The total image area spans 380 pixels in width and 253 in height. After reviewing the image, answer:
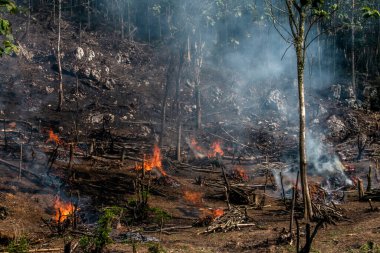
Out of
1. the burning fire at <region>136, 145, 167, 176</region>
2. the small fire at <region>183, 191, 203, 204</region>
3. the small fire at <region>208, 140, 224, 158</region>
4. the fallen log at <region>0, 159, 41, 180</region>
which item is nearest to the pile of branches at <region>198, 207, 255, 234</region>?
the small fire at <region>183, 191, 203, 204</region>

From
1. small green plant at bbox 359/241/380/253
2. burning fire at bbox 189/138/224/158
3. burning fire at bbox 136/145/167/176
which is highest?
burning fire at bbox 189/138/224/158

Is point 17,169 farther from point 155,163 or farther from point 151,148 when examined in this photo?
Answer: point 151,148

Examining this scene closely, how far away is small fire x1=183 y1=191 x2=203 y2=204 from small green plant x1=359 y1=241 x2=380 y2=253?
790 cm

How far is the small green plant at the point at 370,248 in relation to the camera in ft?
27.1

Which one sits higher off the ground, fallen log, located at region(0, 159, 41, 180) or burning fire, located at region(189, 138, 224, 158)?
burning fire, located at region(189, 138, 224, 158)

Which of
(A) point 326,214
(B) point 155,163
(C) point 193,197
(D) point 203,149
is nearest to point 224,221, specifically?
(A) point 326,214

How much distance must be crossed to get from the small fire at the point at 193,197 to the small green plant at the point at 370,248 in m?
7.90

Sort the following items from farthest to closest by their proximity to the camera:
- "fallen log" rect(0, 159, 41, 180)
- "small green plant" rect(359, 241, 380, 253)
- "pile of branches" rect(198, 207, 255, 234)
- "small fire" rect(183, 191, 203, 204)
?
1. "small fire" rect(183, 191, 203, 204)
2. "fallen log" rect(0, 159, 41, 180)
3. "pile of branches" rect(198, 207, 255, 234)
4. "small green plant" rect(359, 241, 380, 253)

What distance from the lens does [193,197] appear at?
1619 centimetres

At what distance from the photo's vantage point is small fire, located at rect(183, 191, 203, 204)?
1573 cm

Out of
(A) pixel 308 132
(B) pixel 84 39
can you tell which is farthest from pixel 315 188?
(B) pixel 84 39

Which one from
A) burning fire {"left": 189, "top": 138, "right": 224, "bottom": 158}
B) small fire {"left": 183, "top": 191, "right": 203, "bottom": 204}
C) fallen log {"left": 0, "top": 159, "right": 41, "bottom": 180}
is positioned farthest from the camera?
burning fire {"left": 189, "top": 138, "right": 224, "bottom": 158}

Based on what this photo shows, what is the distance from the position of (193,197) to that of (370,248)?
8688 mm

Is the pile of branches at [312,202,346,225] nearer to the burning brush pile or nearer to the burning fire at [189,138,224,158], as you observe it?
the burning brush pile
